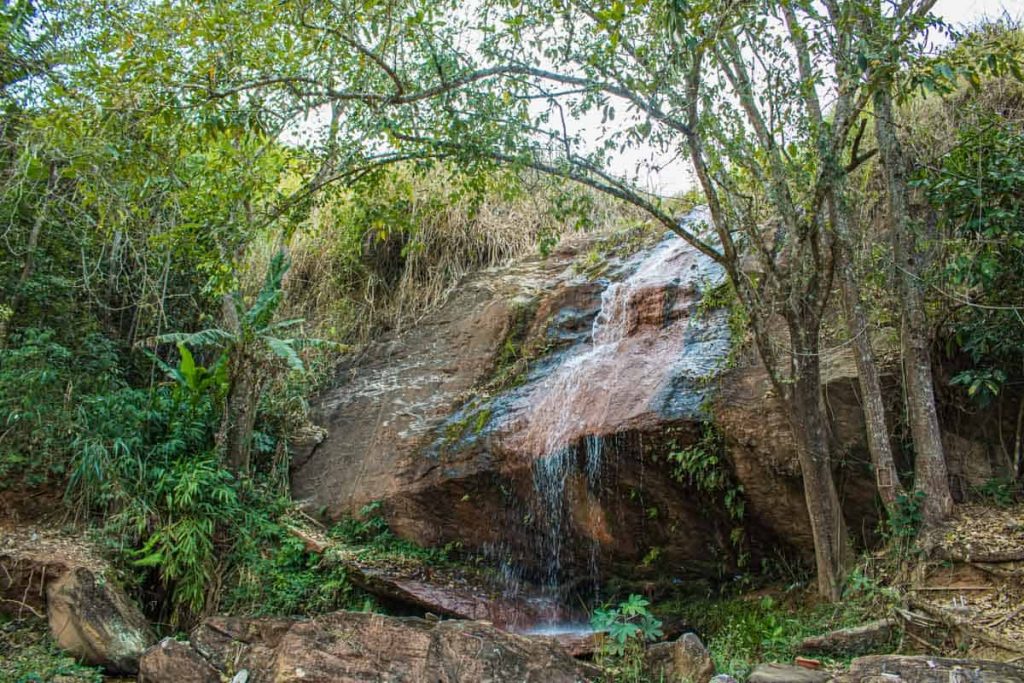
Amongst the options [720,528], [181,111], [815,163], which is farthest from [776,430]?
[181,111]

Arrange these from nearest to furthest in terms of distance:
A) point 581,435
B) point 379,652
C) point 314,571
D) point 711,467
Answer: point 379,652, point 711,467, point 581,435, point 314,571

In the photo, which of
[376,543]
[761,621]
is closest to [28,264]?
[376,543]

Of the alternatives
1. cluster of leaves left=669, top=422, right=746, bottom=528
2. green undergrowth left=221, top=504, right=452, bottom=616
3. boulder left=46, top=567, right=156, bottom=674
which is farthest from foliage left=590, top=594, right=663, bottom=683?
boulder left=46, top=567, right=156, bottom=674

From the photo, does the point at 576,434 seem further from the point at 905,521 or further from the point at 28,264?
the point at 28,264

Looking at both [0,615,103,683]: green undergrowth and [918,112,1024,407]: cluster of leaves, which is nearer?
[918,112,1024,407]: cluster of leaves

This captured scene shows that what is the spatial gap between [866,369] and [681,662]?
8.37 ft

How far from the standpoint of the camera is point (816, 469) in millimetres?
5766

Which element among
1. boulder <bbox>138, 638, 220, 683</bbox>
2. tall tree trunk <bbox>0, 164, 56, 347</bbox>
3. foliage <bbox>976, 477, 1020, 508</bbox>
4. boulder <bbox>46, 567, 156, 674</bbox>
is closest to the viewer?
boulder <bbox>138, 638, 220, 683</bbox>

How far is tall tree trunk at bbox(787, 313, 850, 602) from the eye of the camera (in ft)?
18.9

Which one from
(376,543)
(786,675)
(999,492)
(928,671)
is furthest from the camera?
(376,543)

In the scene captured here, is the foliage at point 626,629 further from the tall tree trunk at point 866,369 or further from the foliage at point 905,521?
the tall tree trunk at point 866,369

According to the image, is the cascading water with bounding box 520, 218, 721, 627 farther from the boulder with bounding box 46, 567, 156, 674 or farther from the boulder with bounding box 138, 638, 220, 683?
the boulder with bounding box 46, 567, 156, 674

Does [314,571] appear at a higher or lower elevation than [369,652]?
higher

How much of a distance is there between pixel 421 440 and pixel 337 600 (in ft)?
5.59
